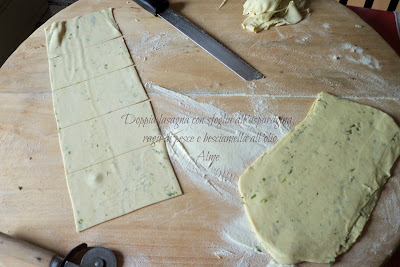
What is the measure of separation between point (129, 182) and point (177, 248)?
0.24 m

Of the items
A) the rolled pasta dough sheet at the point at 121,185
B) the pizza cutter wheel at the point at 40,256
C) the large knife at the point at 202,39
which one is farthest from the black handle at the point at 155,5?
the pizza cutter wheel at the point at 40,256

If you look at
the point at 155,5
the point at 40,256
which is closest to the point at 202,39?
the point at 155,5

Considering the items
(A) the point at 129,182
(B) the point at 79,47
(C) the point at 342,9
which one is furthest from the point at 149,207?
(C) the point at 342,9

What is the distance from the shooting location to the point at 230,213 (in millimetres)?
958

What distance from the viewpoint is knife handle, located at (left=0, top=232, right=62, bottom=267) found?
34.0 inches

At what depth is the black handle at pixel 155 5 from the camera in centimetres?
135

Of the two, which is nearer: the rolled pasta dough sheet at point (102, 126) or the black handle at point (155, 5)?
the rolled pasta dough sheet at point (102, 126)

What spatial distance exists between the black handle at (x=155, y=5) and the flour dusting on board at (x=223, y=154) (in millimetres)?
369

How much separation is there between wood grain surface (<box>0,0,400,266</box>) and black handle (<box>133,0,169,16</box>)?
32 millimetres

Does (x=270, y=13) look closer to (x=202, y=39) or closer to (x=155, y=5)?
(x=202, y=39)

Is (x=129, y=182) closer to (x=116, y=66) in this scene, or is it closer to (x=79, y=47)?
(x=116, y=66)

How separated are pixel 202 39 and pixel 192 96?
0.86 feet

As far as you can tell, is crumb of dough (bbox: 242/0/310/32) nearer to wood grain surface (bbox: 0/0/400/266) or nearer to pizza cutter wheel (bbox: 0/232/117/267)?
wood grain surface (bbox: 0/0/400/266)

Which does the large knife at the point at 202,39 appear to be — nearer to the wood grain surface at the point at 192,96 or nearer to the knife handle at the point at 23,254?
the wood grain surface at the point at 192,96
